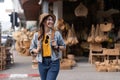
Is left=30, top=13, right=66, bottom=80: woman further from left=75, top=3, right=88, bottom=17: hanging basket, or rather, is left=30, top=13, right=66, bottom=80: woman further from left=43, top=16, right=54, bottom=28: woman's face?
left=75, top=3, right=88, bottom=17: hanging basket

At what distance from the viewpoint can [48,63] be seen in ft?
22.4

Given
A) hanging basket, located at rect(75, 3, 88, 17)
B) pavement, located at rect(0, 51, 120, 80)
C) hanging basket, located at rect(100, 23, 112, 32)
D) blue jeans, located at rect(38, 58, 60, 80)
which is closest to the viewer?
blue jeans, located at rect(38, 58, 60, 80)

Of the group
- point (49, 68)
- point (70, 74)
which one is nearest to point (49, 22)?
point (49, 68)

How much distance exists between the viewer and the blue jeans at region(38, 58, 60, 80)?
6.76 metres

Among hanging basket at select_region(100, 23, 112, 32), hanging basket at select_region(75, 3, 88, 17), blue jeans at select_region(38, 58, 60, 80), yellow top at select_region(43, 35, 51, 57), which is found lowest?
blue jeans at select_region(38, 58, 60, 80)

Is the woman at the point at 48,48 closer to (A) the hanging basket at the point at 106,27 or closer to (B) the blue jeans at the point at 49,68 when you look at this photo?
(B) the blue jeans at the point at 49,68

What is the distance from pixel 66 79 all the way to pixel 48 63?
4353 millimetres

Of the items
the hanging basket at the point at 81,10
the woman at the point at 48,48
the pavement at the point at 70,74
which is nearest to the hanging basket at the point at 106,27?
the hanging basket at the point at 81,10

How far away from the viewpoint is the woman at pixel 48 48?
679 cm

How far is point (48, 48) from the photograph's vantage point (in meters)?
6.85

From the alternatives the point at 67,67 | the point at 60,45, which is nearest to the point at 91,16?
the point at 67,67

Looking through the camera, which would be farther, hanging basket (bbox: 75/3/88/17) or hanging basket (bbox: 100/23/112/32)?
hanging basket (bbox: 75/3/88/17)

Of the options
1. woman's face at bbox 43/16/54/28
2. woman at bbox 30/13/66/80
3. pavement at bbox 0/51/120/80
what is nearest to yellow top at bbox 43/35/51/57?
Result: woman at bbox 30/13/66/80

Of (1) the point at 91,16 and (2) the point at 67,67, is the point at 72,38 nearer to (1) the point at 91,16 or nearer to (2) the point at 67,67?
(2) the point at 67,67
